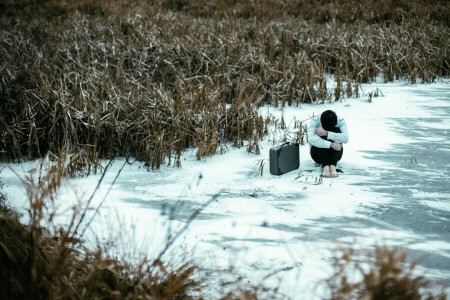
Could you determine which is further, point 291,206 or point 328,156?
point 328,156

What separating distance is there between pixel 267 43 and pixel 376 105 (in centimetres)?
282

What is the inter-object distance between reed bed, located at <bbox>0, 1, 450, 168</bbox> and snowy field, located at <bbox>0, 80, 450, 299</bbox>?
318 millimetres

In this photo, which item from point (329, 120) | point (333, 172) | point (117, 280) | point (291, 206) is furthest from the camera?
point (329, 120)

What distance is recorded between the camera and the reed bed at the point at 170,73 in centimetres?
515

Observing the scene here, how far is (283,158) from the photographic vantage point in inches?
181

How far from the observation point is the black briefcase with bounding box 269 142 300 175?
4.55 meters

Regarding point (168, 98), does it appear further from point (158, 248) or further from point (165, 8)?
point (165, 8)

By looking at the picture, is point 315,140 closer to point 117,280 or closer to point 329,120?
point 329,120

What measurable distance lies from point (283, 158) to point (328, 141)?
1.38 feet

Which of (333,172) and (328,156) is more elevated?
(328,156)

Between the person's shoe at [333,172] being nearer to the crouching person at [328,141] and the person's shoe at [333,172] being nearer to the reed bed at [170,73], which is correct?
the crouching person at [328,141]

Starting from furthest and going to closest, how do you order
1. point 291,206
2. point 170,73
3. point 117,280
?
point 170,73
point 291,206
point 117,280

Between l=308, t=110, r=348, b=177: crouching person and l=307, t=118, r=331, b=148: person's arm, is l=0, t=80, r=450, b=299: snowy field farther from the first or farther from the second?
l=307, t=118, r=331, b=148: person's arm

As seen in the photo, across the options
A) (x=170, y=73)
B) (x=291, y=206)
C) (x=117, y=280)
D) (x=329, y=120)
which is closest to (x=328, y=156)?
(x=329, y=120)
